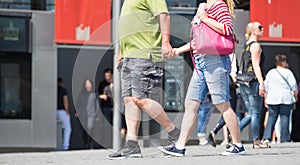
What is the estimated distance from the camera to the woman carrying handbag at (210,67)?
22.7ft

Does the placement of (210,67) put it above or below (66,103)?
above

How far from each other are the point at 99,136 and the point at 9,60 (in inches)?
216

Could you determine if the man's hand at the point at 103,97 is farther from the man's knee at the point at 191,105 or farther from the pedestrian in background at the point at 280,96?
the man's knee at the point at 191,105

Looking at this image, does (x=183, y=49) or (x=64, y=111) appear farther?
(x=64, y=111)

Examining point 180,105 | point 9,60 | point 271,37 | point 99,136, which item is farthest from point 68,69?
point 180,105

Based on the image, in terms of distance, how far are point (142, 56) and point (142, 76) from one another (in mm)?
192

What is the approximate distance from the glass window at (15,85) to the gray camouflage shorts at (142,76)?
7.09 m

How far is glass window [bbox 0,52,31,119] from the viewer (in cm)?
1396

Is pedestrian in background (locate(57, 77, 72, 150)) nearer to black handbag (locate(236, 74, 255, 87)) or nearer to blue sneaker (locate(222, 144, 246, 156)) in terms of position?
black handbag (locate(236, 74, 255, 87))

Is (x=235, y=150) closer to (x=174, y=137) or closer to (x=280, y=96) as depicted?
(x=174, y=137)

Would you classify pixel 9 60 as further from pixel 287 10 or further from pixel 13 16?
pixel 287 10

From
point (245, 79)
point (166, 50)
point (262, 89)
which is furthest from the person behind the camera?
point (245, 79)

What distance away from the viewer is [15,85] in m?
14.2

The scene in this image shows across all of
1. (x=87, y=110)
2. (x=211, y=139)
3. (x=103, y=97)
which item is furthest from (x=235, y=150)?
(x=87, y=110)
